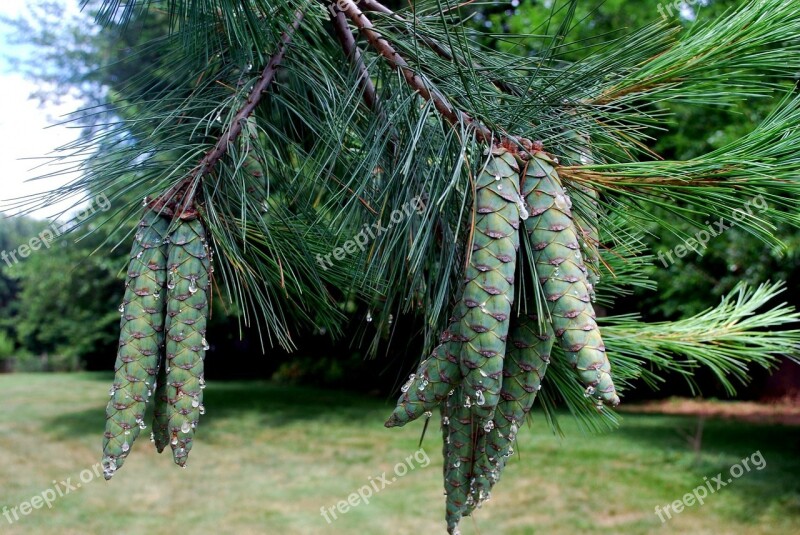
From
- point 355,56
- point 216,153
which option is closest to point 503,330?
point 216,153

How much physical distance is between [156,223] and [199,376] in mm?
210

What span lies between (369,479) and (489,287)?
5814 mm

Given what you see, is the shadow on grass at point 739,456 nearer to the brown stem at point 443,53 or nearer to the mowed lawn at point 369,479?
the mowed lawn at point 369,479

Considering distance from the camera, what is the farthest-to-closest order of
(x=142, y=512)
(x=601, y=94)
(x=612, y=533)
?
(x=142, y=512)
(x=612, y=533)
(x=601, y=94)

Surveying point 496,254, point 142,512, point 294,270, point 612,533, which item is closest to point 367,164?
point 294,270

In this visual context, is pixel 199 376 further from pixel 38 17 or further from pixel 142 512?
pixel 38 17

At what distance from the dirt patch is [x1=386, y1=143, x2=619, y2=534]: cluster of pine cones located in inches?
325

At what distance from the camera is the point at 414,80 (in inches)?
36.8

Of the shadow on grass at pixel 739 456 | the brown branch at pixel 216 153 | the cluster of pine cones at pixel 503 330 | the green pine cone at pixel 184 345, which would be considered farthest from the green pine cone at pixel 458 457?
the shadow on grass at pixel 739 456

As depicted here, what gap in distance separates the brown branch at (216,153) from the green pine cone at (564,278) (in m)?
0.44

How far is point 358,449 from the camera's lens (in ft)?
24.9

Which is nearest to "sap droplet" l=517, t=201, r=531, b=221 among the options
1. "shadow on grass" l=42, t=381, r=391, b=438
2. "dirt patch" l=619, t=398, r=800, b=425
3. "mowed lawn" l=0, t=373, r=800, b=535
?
"mowed lawn" l=0, t=373, r=800, b=535

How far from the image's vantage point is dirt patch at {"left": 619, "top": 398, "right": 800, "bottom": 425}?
852cm

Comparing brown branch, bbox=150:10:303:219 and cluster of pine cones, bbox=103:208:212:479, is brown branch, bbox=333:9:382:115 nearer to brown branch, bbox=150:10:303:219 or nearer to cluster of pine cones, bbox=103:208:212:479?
brown branch, bbox=150:10:303:219
